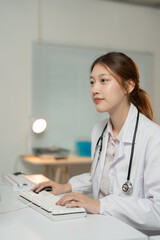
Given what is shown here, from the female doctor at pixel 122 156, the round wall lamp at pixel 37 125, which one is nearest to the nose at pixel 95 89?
the female doctor at pixel 122 156

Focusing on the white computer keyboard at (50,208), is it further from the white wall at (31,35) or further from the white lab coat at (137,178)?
the white wall at (31,35)

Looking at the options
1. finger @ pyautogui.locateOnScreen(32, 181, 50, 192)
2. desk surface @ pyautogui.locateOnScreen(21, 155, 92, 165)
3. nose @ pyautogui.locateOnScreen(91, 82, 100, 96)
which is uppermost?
nose @ pyautogui.locateOnScreen(91, 82, 100, 96)

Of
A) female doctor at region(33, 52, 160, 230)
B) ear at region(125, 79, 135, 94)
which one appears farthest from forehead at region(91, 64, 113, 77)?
ear at region(125, 79, 135, 94)

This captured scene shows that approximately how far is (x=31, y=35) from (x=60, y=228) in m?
3.23

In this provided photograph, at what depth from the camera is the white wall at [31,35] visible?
3867 millimetres

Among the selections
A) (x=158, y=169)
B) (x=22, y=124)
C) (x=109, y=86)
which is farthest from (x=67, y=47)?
(x=158, y=169)

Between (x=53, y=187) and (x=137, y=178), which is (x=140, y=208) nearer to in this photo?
(x=137, y=178)

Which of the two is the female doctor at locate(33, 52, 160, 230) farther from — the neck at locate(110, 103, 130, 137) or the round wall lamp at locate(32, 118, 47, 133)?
the round wall lamp at locate(32, 118, 47, 133)

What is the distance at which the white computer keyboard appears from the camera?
1.19 m

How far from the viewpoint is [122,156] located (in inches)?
60.6

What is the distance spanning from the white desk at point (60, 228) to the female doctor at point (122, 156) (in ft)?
0.35

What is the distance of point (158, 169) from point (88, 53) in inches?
121

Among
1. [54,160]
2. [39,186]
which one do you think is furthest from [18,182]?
[54,160]

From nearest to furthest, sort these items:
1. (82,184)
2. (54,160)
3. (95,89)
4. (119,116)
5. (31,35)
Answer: (95,89) → (119,116) → (82,184) → (54,160) → (31,35)
